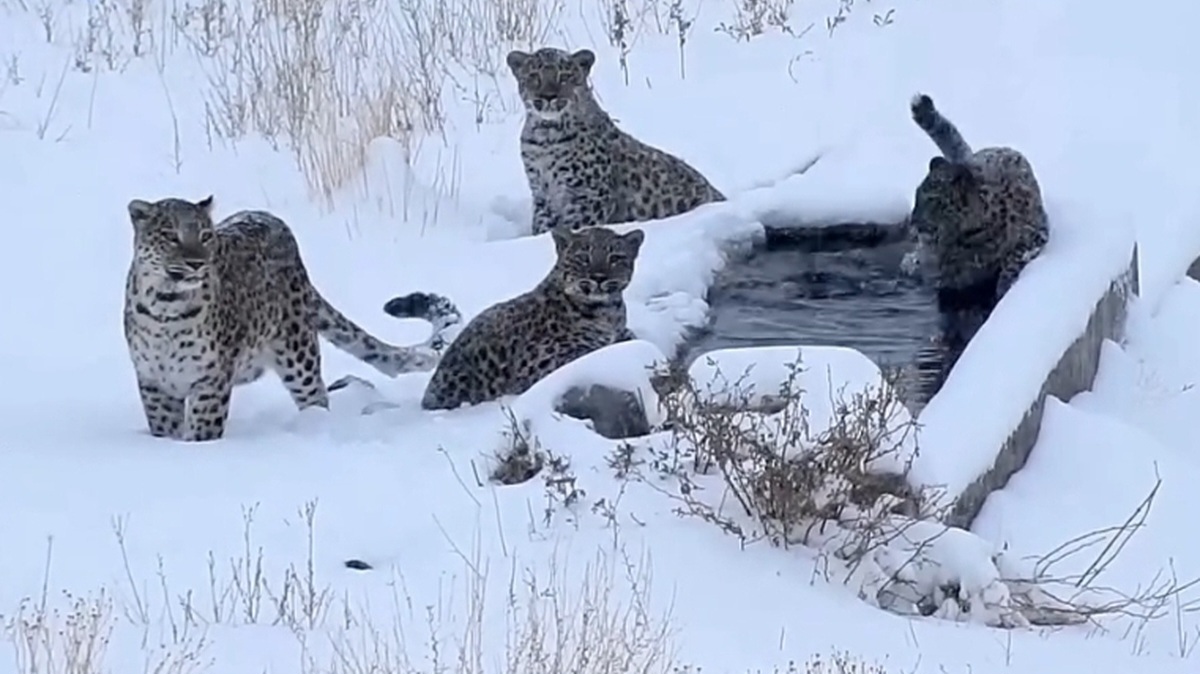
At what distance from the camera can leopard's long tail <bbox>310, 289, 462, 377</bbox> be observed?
362 inches

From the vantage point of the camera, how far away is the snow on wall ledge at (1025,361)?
25.1ft

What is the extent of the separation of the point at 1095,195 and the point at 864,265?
5.49ft

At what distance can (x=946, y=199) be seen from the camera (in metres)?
10.7

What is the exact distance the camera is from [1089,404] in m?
9.51

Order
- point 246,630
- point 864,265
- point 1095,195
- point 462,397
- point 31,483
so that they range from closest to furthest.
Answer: point 246,630 → point 31,483 → point 462,397 → point 864,265 → point 1095,195

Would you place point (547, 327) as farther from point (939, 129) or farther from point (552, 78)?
point (552, 78)

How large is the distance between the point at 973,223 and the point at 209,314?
3.72 metres

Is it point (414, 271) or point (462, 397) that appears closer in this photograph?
point (462, 397)

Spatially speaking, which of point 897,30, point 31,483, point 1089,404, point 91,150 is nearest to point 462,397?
point 31,483

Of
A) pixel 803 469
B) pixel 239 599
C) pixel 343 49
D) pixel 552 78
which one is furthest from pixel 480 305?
pixel 239 599

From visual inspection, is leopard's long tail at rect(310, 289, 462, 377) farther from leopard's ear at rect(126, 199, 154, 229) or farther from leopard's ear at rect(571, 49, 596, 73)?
leopard's ear at rect(571, 49, 596, 73)

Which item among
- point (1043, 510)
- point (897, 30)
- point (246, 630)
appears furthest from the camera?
point (897, 30)

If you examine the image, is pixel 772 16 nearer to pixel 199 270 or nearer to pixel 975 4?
pixel 975 4

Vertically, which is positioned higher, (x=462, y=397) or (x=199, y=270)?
(x=199, y=270)
